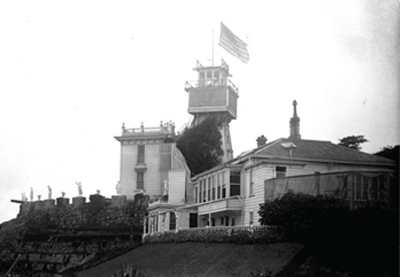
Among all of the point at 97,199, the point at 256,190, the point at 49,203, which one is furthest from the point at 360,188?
the point at 49,203

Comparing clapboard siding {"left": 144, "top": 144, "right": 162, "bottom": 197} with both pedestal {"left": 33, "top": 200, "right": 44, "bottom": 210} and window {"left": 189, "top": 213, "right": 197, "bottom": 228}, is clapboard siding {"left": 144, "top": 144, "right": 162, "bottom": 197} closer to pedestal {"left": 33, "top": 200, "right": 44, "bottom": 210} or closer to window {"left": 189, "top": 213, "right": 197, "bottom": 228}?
pedestal {"left": 33, "top": 200, "right": 44, "bottom": 210}

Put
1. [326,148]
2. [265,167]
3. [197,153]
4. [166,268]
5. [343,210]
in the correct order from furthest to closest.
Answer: [197,153]
[326,148]
[265,167]
[166,268]
[343,210]

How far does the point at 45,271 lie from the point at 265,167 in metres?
21.0

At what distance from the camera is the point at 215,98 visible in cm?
6156

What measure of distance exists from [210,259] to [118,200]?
25.2 metres

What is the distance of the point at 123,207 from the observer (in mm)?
54781

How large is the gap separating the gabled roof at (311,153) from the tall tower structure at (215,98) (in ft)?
72.0

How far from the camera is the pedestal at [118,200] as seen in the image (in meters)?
55.1

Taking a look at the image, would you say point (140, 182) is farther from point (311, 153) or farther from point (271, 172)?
point (271, 172)

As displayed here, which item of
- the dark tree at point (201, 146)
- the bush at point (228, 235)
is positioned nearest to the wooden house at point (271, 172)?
the bush at point (228, 235)

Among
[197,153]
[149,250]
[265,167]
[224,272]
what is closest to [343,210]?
[224,272]

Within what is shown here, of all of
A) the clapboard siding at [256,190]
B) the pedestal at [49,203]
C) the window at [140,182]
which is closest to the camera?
the clapboard siding at [256,190]

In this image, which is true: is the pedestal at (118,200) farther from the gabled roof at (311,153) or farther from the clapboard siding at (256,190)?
the clapboard siding at (256,190)

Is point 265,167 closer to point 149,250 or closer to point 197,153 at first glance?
point 149,250
